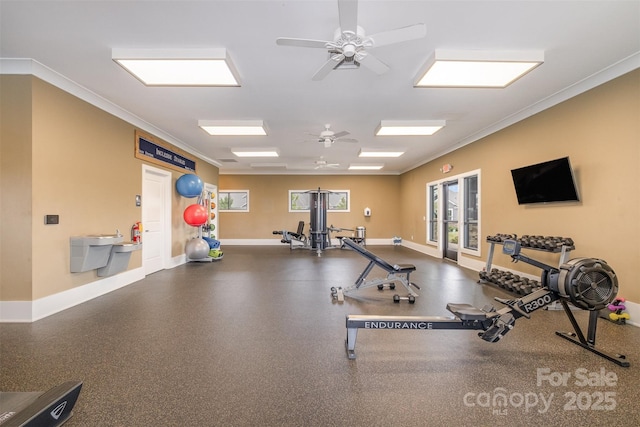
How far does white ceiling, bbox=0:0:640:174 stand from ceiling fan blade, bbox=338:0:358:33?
0.22 m

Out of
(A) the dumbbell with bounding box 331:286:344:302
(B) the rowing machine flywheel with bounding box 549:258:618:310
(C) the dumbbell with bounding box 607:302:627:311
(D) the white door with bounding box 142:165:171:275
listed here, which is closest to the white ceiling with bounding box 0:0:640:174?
(D) the white door with bounding box 142:165:171:275

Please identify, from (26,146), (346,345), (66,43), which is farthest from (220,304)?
(66,43)

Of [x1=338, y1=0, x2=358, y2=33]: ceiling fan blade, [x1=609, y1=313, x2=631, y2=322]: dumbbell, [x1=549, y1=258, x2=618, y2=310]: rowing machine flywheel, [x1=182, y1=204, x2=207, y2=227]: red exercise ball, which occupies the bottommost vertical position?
[x1=609, y1=313, x2=631, y2=322]: dumbbell

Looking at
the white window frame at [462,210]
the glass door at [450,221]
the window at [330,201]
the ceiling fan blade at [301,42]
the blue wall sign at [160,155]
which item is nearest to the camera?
the ceiling fan blade at [301,42]

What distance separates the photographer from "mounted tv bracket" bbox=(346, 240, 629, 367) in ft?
6.85

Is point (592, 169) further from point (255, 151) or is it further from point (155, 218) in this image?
point (155, 218)

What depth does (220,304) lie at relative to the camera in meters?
3.55

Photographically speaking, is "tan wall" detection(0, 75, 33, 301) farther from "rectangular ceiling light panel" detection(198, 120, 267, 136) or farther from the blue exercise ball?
the blue exercise ball

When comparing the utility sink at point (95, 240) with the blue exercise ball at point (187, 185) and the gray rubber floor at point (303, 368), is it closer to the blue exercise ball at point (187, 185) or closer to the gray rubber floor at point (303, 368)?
the gray rubber floor at point (303, 368)

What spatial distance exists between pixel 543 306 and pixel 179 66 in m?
4.15

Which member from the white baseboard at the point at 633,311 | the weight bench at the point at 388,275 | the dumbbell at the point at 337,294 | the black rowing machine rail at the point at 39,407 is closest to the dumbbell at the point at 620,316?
the white baseboard at the point at 633,311

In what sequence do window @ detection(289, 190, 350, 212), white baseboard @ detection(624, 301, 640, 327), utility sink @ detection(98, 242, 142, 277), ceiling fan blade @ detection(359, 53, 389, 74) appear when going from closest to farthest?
ceiling fan blade @ detection(359, 53, 389, 74)
white baseboard @ detection(624, 301, 640, 327)
utility sink @ detection(98, 242, 142, 277)
window @ detection(289, 190, 350, 212)

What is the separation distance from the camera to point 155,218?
5.47m

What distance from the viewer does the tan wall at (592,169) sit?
288 centimetres
